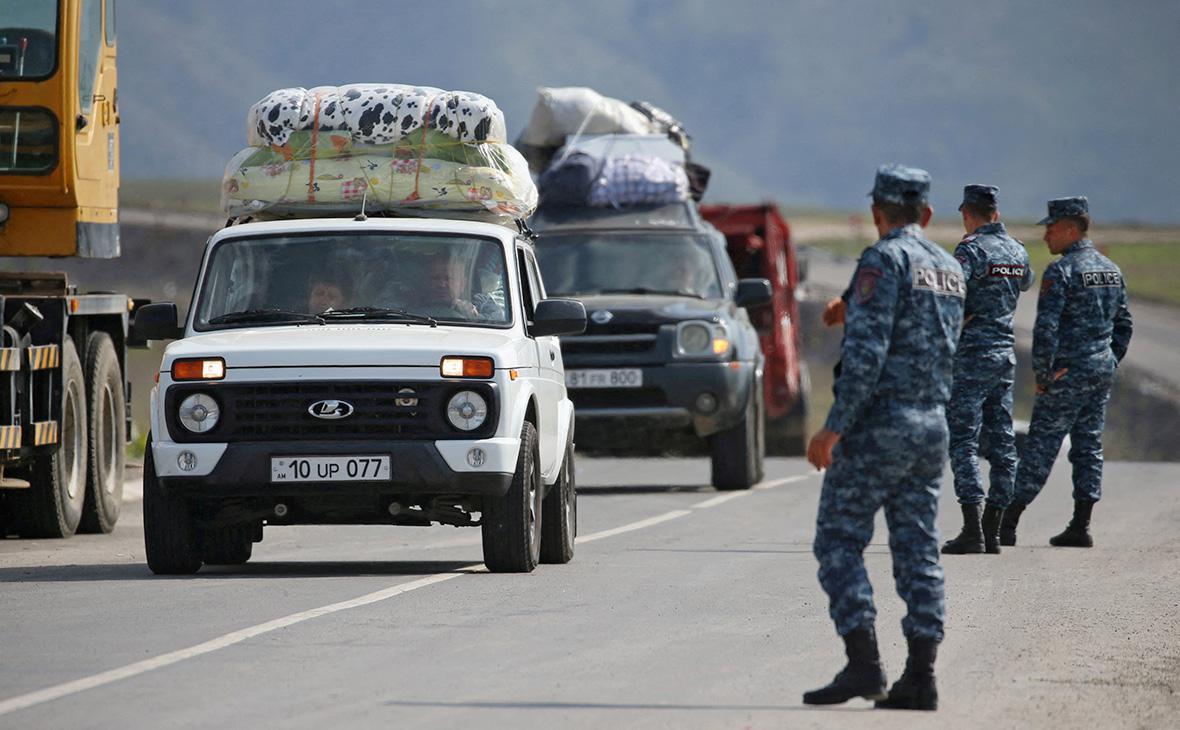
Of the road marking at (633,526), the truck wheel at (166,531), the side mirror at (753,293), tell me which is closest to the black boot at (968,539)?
the road marking at (633,526)

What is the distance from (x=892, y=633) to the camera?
34.9 feet

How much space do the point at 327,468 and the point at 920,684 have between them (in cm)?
443

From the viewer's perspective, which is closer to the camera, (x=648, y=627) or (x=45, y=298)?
(x=648, y=627)

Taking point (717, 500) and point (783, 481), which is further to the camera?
point (783, 481)

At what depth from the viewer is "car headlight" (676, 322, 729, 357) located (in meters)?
20.4

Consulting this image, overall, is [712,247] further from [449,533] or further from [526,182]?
[526,182]

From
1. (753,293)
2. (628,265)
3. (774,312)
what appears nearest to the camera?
(753,293)

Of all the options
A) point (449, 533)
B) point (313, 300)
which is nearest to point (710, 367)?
→ point (449, 533)

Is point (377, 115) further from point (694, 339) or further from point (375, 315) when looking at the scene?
point (694, 339)

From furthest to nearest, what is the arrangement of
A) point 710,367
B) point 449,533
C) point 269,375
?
point 710,367 < point 449,533 < point 269,375

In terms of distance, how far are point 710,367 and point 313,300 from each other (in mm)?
7713

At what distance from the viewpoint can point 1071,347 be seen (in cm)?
1529

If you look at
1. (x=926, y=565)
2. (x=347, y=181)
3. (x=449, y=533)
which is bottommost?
(x=449, y=533)

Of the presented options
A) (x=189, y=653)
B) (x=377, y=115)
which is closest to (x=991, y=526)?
(x=377, y=115)
